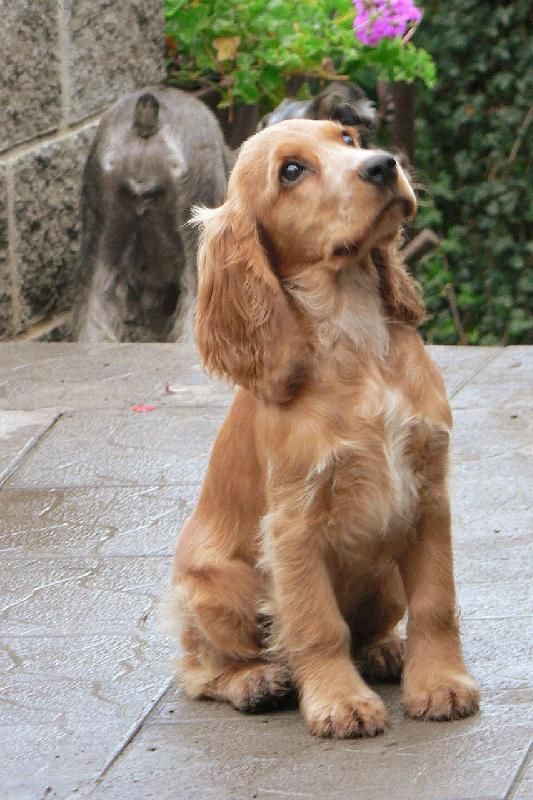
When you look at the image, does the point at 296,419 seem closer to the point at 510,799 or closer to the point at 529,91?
the point at 510,799

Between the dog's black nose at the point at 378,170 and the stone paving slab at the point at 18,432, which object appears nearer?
the dog's black nose at the point at 378,170

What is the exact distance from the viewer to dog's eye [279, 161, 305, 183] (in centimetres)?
359

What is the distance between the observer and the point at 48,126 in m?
8.54

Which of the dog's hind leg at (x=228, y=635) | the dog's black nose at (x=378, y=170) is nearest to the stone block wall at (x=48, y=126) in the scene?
the dog's hind leg at (x=228, y=635)

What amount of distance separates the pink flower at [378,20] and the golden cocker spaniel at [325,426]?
A: 224 inches

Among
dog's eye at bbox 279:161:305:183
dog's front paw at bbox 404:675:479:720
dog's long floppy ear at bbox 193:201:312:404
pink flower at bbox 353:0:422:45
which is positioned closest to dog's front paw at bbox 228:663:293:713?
dog's front paw at bbox 404:675:479:720

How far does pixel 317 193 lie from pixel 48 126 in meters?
5.23

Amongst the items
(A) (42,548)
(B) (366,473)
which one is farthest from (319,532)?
(A) (42,548)

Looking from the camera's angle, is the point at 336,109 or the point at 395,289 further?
the point at 336,109

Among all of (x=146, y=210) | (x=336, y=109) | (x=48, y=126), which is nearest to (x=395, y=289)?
(x=336, y=109)

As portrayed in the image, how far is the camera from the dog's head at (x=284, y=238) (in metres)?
3.54

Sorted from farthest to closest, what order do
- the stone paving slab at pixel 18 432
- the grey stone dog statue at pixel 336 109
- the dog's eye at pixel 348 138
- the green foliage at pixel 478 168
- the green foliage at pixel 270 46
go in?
1. the green foliage at pixel 478 168
2. the green foliage at pixel 270 46
3. the grey stone dog statue at pixel 336 109
4. the stone paving slab at pixel 18 432
5. the dog's eye at pixel 348 138

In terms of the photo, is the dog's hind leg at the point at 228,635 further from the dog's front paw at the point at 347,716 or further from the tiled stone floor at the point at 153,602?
the dog's front paw at the point at 347,716

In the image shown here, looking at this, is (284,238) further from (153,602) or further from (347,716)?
(153,602)
